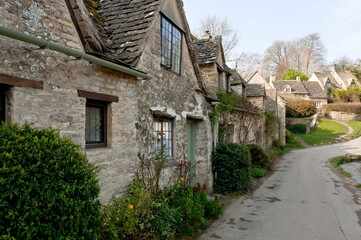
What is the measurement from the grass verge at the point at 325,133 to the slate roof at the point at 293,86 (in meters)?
7.35

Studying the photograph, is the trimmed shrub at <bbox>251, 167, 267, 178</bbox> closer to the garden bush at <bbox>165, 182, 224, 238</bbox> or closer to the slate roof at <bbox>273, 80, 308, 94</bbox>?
the garden bush at <bbox>165, 182, 224, 238</bbox>

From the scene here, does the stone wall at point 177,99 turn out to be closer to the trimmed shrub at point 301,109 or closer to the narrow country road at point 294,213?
the narrow country road at point 294,213

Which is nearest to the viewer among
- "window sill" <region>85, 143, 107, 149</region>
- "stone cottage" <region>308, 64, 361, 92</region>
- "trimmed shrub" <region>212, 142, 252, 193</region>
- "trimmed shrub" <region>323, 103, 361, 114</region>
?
"window sill" <region>85, 143, 107, 149</region>

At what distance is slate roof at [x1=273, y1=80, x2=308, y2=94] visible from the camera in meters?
46.3

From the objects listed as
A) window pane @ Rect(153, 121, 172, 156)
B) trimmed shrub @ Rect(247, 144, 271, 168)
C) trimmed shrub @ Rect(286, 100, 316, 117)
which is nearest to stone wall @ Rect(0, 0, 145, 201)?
window pane @ Rect(153, 121, 172, 156)

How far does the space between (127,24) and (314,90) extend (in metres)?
48.9

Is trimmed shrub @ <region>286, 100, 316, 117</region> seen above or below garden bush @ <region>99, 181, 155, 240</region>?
above

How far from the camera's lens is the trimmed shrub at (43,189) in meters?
2.69

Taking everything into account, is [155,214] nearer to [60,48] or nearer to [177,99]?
[177,99]

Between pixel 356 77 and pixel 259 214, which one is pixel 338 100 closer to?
pixel 356 77

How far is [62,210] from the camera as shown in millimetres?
3061

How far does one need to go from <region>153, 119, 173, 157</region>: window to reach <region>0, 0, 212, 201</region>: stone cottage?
0.03 meters

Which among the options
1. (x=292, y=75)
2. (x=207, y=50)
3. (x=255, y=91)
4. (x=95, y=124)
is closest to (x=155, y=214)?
(x=95, y=124)

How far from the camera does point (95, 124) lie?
544 cm
